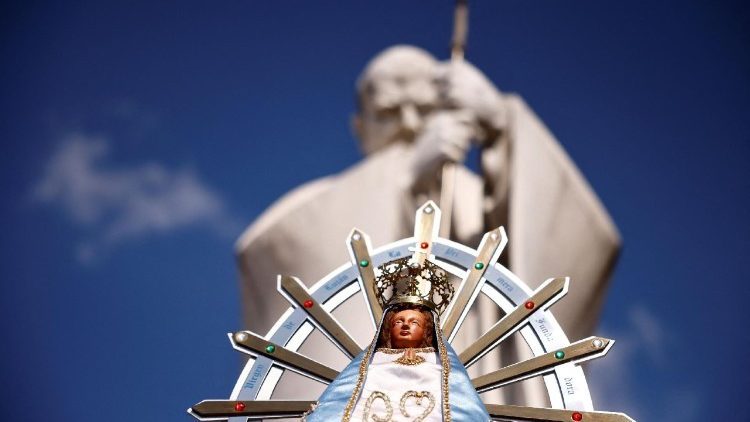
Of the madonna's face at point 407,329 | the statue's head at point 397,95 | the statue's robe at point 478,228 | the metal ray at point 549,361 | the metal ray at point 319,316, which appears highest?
the statue's head at point 397,95

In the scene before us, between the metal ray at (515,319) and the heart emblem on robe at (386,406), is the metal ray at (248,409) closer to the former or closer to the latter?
the heart emblem on robe at (386,406)

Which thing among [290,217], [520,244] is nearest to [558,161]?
[520,244]

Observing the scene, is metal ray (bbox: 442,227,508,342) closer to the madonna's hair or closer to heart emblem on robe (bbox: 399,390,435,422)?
the madonna's hair

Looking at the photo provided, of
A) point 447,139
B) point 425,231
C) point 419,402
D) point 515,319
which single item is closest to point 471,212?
point 447,139

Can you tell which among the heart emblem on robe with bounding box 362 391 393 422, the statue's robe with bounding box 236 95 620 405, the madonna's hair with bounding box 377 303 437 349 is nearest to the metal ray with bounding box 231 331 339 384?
the madonna's hair with bounding box 377 303 437 349

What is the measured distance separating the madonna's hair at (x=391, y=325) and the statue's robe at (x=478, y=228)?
2.34 meters

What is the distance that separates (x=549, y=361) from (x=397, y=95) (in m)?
5.43

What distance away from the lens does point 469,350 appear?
365cm

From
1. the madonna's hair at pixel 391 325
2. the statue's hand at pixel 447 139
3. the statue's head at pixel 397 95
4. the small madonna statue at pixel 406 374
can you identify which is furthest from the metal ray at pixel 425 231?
the statue's head at pixel 397 95

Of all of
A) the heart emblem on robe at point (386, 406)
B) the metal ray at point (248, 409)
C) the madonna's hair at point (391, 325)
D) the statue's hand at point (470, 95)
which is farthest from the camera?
the statue's hand at point (470, 95)

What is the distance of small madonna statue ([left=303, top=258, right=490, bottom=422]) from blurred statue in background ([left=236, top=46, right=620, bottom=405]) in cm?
235

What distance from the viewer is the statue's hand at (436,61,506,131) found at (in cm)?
643

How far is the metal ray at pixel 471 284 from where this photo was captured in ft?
12.4

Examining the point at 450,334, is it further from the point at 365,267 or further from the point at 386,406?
the point at 386,406
